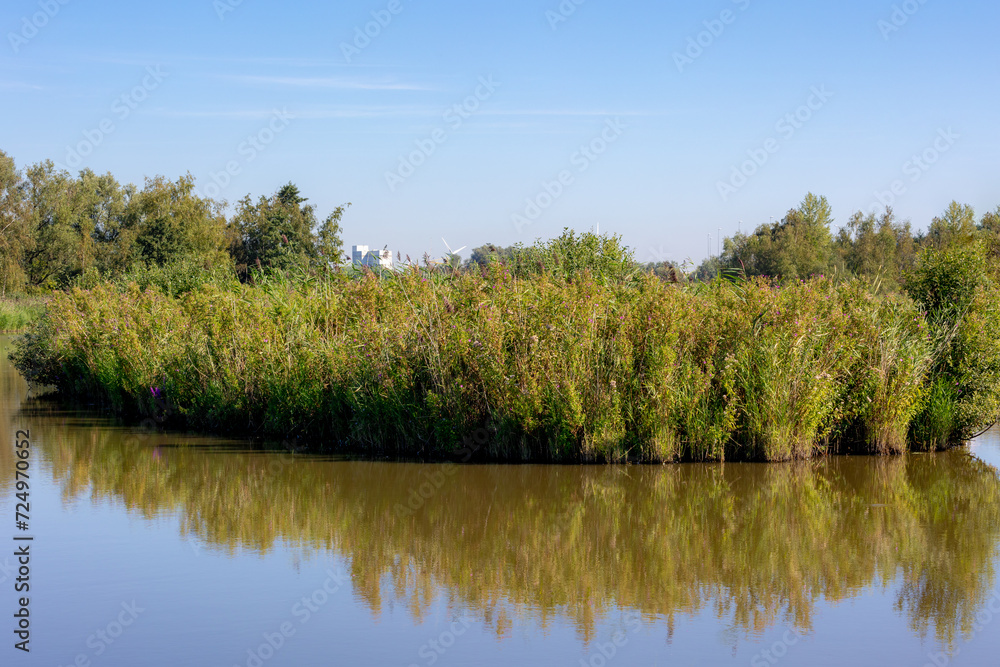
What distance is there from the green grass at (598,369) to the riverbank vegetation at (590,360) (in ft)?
0.10

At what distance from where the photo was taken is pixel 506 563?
29.2 ft

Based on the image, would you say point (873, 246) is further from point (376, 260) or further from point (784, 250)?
point (376, 260)

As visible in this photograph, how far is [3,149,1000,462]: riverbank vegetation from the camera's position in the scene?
42.1 ft

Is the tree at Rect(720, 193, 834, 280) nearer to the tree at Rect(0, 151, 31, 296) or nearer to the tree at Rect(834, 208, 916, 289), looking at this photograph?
the tree at Rect(834, 208, 916, 289)

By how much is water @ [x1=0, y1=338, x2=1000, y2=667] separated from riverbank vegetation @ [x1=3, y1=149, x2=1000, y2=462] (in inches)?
23.6

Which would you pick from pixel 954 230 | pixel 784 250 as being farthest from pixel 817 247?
pixel 954 230

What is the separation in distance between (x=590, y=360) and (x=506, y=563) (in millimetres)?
4417

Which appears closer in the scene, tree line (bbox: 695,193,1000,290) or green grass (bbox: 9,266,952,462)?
green grass (bbox: 9,266,952,462)

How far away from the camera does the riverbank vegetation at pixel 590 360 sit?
1282 centimetres

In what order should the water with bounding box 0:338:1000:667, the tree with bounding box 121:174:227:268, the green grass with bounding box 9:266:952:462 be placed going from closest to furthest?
the water with bounding box 0:338:1000:667, the green grass with bounding box 9:266:952:462, the tree with bounding box 121:174:227:268

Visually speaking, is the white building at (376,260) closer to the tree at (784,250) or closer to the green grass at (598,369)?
the green grass at (598,369)

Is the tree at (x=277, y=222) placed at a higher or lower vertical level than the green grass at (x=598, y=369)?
higher

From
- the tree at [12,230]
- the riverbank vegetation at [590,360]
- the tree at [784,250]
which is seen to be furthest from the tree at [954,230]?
the tree at [12,230]

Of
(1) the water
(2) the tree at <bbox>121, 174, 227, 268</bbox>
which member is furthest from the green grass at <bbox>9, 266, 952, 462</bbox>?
(2) the tree at <bbox>121, 174, 227, 268</bbox>
